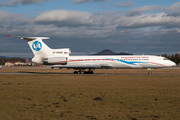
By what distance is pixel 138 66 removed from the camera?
42031 millimetres

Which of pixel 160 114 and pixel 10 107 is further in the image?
pixel 10 107

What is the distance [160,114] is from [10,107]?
25.4 feet

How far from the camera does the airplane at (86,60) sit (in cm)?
4186

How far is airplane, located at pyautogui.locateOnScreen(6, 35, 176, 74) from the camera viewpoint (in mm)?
41862

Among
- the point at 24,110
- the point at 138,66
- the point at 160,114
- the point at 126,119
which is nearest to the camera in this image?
the point at 126,119

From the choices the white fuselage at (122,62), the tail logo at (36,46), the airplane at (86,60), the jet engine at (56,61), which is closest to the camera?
the white fuselage at (122,62)

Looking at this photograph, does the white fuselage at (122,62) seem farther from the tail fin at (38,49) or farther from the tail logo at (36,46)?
the tail logo at (36,46)

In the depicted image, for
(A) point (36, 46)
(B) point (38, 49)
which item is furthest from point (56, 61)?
(A) point (36, 46)

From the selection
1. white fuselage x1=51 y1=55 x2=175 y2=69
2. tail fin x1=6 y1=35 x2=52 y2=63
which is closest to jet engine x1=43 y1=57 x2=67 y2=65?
white fuselage x1=51 y1=55 x2=175 y2=69

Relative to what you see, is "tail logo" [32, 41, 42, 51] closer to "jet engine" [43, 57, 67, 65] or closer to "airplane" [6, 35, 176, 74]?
"airplane" [6, 35, 176, 74]

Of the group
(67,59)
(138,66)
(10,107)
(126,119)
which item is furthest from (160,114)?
(67,59)

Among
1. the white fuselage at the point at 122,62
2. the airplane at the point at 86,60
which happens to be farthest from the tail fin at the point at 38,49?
the white fuselage at the point at 122,62

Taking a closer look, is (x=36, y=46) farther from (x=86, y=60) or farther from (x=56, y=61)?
(x=86, y=60)

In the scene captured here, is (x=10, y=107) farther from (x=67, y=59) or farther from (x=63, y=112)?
(x=67, y=59)
